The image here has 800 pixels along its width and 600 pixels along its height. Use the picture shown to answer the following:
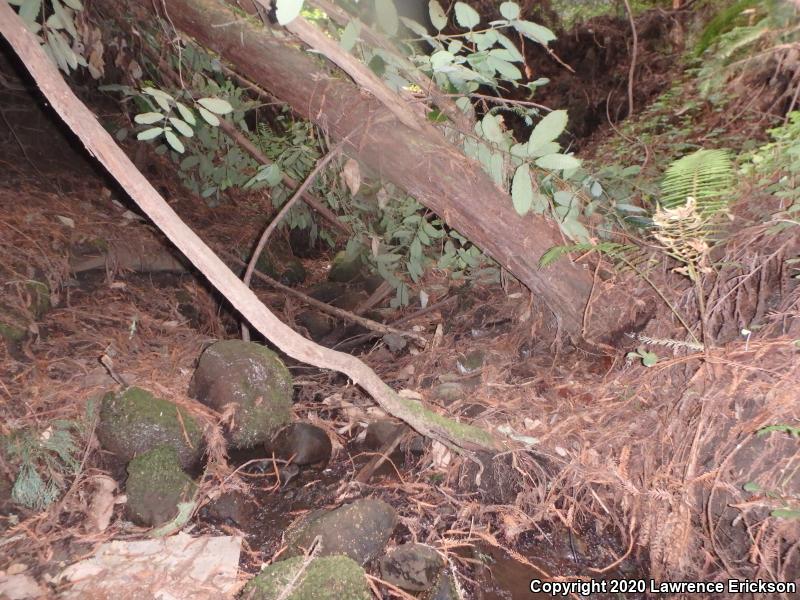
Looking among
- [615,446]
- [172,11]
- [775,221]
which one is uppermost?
[172,11]

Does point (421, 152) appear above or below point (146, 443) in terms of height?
above

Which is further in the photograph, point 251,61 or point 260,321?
point 251,61

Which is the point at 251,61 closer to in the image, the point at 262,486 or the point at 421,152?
the point at 421,152

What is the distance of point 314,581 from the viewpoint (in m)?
1.42

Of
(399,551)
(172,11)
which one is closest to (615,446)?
(399,551)

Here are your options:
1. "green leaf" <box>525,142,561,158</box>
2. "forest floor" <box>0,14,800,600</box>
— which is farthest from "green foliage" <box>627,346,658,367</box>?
"green leaf" <box>525,142,561,158</box>

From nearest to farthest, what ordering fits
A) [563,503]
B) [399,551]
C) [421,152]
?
[399,551], [563,503], [421,152]

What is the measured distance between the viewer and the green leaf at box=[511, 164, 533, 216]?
7.36ft

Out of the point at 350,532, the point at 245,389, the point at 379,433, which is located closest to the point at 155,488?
the point at 245,389

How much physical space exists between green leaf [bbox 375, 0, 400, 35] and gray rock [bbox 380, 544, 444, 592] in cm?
223

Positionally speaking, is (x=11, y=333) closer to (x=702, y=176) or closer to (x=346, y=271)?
(x=346, y=271)

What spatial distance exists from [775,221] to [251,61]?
2667mm

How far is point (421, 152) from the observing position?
2.35 meters

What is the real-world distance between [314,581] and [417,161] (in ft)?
6.02
